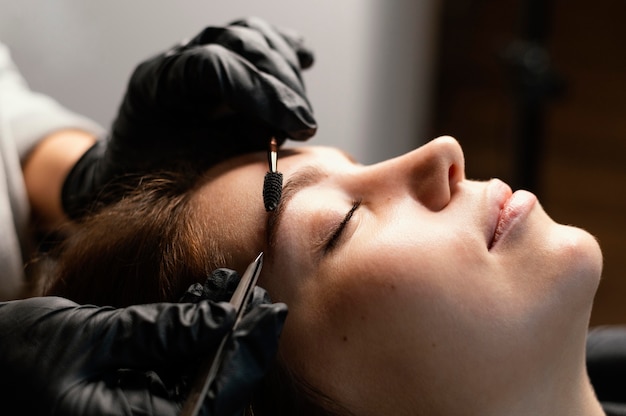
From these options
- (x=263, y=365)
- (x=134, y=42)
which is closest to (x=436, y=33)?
(x=134, y=42)

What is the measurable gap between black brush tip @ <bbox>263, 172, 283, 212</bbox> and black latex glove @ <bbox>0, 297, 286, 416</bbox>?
17cm

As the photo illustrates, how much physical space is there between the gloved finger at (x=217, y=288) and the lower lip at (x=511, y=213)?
292mm

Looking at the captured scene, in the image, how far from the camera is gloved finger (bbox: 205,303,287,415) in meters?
0.73

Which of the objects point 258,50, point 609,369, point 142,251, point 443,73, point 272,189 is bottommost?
point 609,369

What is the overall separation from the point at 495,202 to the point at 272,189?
26 cm

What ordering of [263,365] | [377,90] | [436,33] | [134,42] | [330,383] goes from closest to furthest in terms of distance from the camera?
[263,365], [330,383], [134,42], [377,90], [436,33]

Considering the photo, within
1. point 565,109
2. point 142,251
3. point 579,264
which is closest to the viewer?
point 579,264

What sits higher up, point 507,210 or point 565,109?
point 507,210

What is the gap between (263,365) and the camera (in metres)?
0.75

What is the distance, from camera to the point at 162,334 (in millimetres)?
750

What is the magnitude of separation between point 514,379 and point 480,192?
0.73 ft

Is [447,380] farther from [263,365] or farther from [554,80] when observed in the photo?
[554,80]

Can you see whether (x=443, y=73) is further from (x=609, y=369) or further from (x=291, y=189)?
(x=291, y=189)

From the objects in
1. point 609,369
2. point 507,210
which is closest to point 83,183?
point 507,210
